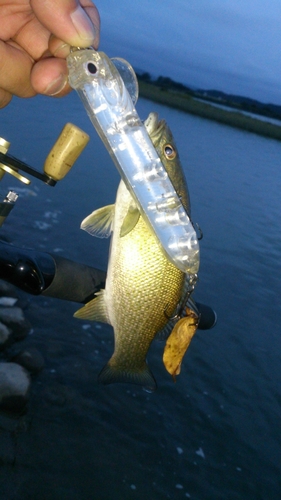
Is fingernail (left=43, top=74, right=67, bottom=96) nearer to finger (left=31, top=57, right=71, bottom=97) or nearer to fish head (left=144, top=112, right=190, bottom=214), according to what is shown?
finger (left=31, top=57, right=71, bottom=97)

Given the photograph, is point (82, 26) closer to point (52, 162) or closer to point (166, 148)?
point (52, 162)

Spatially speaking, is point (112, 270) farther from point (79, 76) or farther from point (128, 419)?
point (128, 419)

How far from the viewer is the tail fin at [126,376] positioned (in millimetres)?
2322

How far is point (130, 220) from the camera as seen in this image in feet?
6.53

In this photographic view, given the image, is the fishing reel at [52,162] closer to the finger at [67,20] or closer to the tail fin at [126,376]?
the finger at [67,20]

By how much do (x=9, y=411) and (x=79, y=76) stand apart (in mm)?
3636

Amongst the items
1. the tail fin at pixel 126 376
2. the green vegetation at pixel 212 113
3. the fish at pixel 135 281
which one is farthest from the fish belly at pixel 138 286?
the green vegetation at pixel 212 113

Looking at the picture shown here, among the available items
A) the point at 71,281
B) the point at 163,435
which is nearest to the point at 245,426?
the point at 163,435

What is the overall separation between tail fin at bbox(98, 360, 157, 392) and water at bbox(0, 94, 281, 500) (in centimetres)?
205

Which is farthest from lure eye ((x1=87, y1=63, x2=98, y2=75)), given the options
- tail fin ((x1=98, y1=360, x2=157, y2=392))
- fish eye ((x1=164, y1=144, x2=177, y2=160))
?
tail fin ((x1=98, y1=360, x2=157, y2=392))

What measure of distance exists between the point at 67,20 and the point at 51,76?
38 cm

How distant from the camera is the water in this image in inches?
162

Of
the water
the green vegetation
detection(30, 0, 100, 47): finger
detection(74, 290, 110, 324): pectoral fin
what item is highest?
the green vegetation

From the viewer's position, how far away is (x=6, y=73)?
2.34 m
